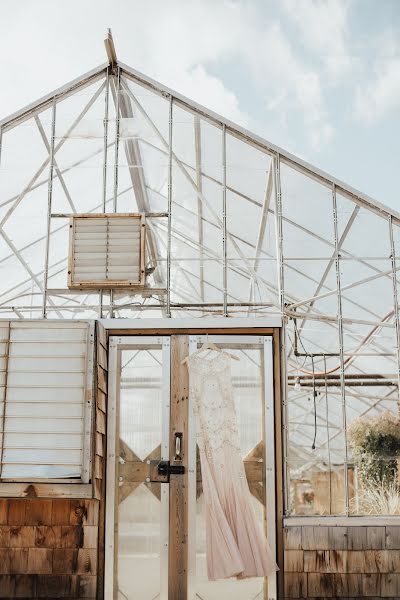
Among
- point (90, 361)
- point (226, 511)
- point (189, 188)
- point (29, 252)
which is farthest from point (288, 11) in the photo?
point (226, 511)

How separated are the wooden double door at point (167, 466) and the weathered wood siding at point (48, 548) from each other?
0.57 feet

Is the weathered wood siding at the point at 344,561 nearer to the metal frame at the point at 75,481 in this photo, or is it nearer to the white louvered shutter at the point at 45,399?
the metal frame at the point at 75,481

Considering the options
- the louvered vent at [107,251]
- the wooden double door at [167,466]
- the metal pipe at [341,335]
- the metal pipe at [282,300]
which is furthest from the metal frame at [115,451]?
the metal pipe at [341,335]

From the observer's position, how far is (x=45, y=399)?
6348 millimetres

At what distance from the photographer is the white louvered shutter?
6.21m

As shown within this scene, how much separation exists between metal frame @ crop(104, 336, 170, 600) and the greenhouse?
18 millimetres

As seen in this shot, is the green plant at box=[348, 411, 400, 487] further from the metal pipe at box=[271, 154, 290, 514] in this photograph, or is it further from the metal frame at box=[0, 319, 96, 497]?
the metal frame at box=[0, 319, 96, 497]

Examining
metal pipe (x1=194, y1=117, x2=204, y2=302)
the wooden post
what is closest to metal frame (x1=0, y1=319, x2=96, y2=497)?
the wooden post

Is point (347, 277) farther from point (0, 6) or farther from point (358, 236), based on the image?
point (0, 6)

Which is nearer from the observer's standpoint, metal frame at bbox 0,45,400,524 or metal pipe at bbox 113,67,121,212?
metal frame at bbox 0,45,400,524

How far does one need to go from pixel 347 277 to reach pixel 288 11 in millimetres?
5692

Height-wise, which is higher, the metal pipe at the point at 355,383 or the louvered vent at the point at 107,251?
the louvered vent at the point at 107,251

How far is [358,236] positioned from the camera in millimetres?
6977

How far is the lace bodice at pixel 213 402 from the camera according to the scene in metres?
6.52
